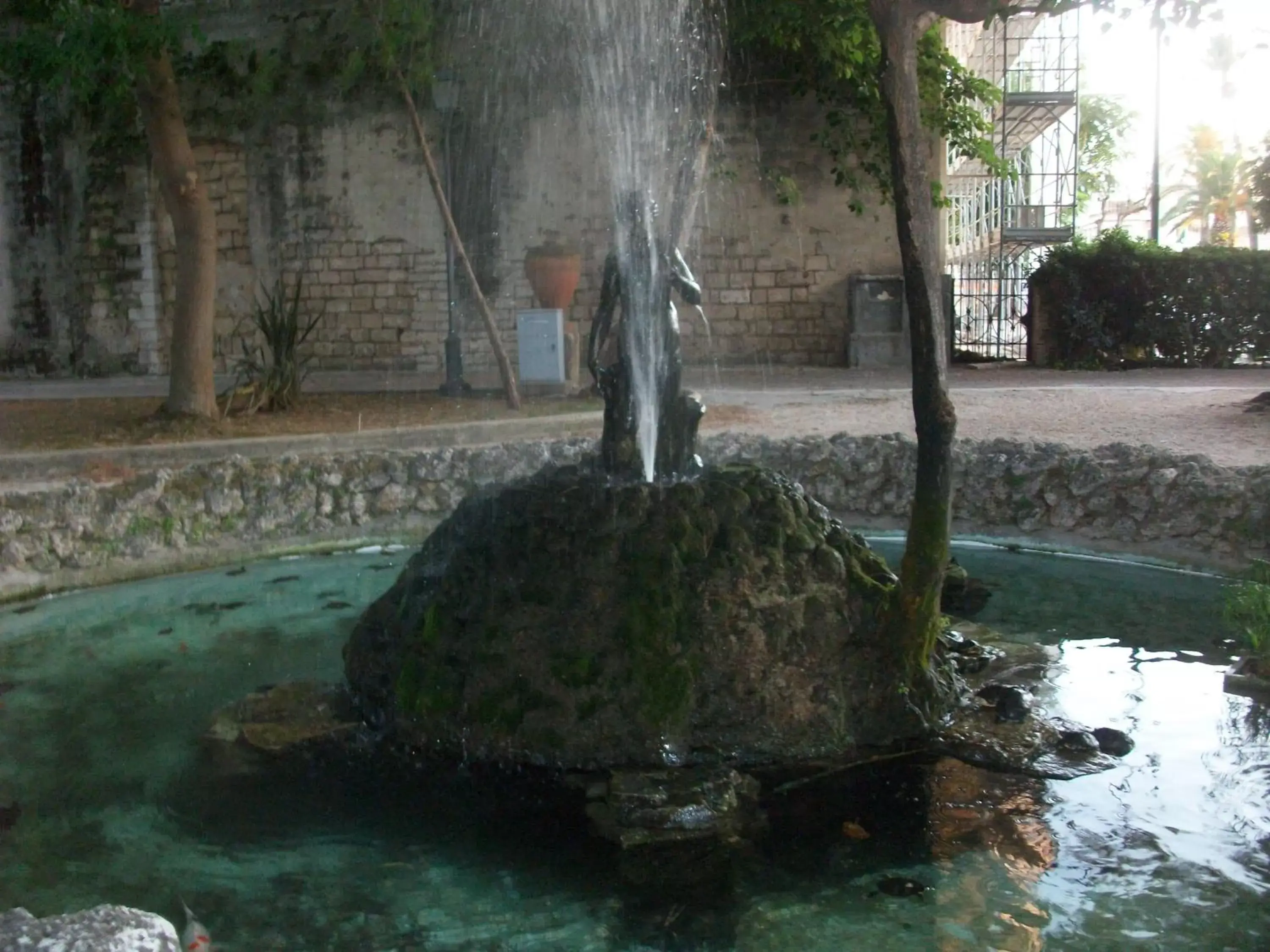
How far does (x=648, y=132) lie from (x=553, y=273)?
6267 mm

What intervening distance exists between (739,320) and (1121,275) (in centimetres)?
471

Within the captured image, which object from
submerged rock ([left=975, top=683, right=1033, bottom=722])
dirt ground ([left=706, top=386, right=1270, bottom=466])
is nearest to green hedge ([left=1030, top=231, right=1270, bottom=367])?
dirt ground ([left=706, top=386, right=1270, bottom=466])

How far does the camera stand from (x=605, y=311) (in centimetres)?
524

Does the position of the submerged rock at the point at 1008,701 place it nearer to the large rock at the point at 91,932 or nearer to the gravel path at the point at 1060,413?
the large rock at the point at 91,932

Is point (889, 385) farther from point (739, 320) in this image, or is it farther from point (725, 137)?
point (725, 137)

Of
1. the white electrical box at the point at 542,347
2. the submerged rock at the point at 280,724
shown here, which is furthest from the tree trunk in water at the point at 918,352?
the white electrical box at the point at 542,347

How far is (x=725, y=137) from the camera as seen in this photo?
1673 centimetres

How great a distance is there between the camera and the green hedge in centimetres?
1530

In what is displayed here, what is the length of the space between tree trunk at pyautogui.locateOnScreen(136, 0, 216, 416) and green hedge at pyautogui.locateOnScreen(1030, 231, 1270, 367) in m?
10.2

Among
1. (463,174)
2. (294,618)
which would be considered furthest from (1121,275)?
(294,618)

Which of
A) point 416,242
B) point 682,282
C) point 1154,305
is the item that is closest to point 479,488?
point 682,282

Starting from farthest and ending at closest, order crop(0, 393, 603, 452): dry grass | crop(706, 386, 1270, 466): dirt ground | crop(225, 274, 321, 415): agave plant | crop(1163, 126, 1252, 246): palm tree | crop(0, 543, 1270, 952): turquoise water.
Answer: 1. crop(1163, 126, 1252, 246): palm tree
2. crop(225, 274, 321, 415): agave plant
3. crop(0, 393, 603, 452): dry grass
4. crop(706, 386, 1270, 466): dirt ground
5. crop(0, 543, 1270, 952): turquoise water

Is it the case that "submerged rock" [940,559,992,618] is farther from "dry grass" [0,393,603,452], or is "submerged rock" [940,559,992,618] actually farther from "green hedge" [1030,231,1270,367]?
"green hedge" [1030,231,1270,367]

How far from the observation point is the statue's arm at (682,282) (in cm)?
522
